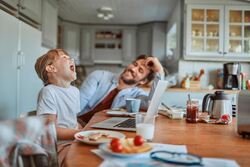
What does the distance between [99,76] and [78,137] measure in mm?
1290

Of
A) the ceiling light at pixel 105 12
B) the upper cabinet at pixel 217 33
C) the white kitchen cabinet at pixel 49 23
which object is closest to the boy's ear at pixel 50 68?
the white kitchen cabinet at pixel 49 23

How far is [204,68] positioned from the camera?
398 cm

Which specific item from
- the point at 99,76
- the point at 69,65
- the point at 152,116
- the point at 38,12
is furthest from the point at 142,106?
the point at 38,12

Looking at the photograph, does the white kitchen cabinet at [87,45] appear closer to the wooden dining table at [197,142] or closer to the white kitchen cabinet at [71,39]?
the white kitchen cabinet at [71,39]

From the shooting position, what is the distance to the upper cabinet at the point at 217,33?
3779 mm

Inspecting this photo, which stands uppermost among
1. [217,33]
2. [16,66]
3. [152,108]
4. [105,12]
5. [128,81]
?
[105,12]

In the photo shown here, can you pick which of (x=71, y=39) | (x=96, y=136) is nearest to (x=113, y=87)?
(x=96, y=136)

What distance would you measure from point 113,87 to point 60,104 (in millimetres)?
744

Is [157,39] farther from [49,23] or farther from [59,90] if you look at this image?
[59,90]

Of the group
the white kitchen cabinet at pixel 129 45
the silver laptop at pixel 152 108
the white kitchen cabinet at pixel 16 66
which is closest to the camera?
the silver laptop at pixel 152 108

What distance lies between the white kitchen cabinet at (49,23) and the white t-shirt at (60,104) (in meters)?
2.31

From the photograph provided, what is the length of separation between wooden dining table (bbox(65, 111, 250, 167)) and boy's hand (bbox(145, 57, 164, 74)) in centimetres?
73

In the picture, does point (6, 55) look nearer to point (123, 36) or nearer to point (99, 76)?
point (99, 76)

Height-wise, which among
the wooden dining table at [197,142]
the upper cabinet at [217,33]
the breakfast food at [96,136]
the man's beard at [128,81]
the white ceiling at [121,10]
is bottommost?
the wooden dining table at [197,142]
